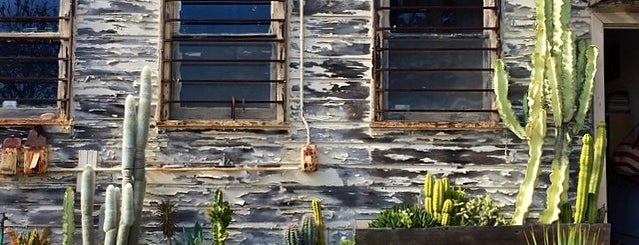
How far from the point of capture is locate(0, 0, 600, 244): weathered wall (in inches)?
209

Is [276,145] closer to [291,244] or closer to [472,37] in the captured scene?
[291,244]

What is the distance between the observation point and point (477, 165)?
538 cm

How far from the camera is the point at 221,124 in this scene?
209 inches

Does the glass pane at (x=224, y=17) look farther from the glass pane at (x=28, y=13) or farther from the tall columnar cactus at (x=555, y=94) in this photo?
the tall columnar cactus at (x=555, y=94)

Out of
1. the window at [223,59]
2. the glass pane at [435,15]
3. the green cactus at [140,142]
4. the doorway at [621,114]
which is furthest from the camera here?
the doorway at [621,114]

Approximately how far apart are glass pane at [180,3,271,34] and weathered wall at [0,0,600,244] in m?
0.24

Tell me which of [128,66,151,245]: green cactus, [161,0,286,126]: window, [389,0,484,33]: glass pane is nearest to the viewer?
[128,66,151,245]: green cactus

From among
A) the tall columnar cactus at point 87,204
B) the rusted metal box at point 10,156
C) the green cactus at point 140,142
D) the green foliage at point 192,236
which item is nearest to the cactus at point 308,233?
the green foliage at point 192,236

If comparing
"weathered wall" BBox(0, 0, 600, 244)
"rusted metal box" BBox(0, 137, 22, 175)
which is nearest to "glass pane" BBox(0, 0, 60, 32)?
"weathered wall" BBox(0, 0, 600, 244)

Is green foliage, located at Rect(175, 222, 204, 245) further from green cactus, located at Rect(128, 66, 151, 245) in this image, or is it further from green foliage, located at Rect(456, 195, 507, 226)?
green foliage, located at Rect(456, 195, 507, 226)

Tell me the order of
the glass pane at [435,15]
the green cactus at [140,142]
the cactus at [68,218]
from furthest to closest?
the glass pane at [435,15], the cactus at [68,218], the green cactus at [140,142]

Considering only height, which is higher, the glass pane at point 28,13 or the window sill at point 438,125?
the glass pane at point 28,13

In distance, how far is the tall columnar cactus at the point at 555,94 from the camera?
500cm

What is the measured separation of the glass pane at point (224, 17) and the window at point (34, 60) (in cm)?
94
